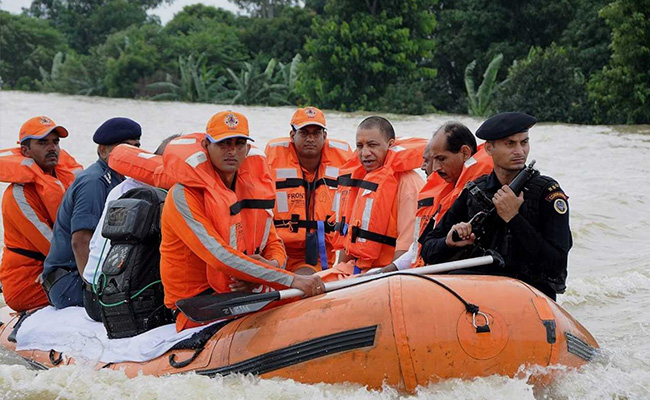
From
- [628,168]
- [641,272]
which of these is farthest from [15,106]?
[641,272]

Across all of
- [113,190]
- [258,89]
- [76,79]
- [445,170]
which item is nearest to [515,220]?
[445,170]

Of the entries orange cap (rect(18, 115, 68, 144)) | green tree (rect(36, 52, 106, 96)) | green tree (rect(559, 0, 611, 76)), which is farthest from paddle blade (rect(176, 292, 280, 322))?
green tree (rect(36, 52, 106, 96))

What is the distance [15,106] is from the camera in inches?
834

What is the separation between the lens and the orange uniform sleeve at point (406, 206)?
4.39 m

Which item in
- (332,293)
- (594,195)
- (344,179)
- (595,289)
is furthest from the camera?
(594,195)

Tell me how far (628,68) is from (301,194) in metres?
13.4

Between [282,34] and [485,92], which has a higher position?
[282,34]

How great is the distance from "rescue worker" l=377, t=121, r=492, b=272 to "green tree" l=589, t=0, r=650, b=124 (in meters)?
13.6

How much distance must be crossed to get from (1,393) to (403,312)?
233 cm

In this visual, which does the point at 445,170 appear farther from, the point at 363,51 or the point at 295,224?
Answer: the point at 363,51

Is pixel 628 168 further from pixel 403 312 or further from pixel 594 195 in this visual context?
pixel 403 312

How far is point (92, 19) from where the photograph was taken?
3472cm

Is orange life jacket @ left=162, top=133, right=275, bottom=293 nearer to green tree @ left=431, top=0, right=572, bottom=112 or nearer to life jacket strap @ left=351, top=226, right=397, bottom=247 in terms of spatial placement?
life jacket strap @ left=351, top=226, right=397, bottom=247

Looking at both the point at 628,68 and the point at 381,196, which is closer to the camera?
the point at 381,196
